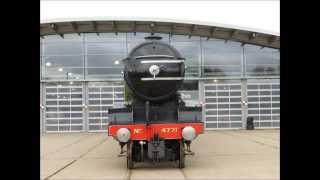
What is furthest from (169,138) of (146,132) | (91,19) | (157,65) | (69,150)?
(91,19)

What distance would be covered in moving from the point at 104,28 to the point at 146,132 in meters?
17.1

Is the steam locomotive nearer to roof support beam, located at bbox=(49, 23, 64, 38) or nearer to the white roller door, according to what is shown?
the white roller door

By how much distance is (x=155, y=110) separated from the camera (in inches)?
436

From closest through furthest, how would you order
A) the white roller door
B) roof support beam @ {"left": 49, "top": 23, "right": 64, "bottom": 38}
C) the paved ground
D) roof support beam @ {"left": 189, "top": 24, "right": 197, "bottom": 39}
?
the paved ground → roof support beam @ {"left": 49, "top": 23, "right": 64, "bottom": 38} → roof support beam @ {"left": 189, "top": 24, "right": 197, "bottom": 39} → the white roller door

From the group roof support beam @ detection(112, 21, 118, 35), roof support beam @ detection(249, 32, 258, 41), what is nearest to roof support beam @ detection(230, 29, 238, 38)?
roof support beam @ detection(249, 32, 258, 41)

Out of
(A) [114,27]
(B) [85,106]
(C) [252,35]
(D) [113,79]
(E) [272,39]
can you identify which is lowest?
(B) [85,106]

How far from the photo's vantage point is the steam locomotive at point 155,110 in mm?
10305

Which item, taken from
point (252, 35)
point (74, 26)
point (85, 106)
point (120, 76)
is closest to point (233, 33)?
point (252, 35)

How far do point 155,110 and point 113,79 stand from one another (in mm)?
15942

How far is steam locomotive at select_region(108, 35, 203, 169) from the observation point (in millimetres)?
10305

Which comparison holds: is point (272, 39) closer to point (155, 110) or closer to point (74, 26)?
point (74, 26)

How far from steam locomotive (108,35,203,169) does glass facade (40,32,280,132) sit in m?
15.6
